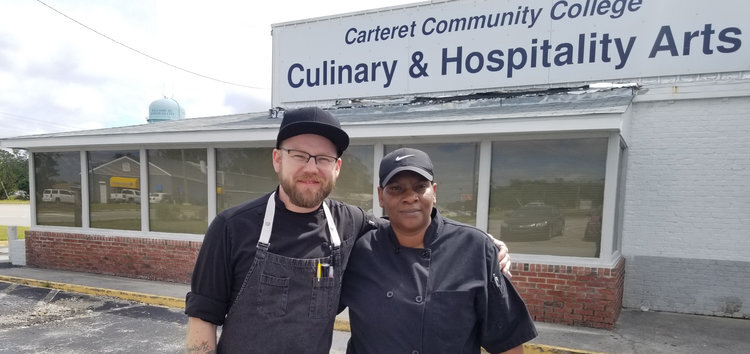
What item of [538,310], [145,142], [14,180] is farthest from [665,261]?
[14,180]

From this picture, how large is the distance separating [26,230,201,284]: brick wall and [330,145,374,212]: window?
281 cm

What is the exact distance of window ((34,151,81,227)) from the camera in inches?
307

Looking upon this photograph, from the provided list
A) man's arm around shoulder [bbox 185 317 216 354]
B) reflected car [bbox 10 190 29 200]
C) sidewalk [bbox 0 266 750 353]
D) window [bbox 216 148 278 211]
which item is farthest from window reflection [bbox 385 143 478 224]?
reflected car [bbox 10 190 29 200]

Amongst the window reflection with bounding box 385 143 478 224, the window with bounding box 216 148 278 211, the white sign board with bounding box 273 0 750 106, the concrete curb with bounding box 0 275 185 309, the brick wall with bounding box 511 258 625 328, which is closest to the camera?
the brick wall with bounding box 511 258 625 328

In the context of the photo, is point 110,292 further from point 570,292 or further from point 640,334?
point 640,334

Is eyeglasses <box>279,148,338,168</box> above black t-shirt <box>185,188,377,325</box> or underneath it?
above

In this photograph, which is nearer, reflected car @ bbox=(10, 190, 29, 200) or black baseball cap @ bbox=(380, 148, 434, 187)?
black baseball cap @ bbox=(380, 148, 434, 187)

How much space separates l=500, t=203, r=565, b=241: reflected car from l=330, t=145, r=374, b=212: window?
6.72 ft

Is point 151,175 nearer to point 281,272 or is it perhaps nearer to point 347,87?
point 347,87

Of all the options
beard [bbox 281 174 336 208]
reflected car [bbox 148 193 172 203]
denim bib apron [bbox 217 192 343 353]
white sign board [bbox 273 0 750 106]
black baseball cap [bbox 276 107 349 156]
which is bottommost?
reflected car [bbox 148 193 172 203]

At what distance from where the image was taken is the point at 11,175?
51.6 meters

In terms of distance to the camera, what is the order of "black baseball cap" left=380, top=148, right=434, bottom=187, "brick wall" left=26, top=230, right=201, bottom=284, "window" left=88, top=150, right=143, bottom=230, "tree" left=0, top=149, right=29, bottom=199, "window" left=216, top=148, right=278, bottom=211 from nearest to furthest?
1. "black baseball cap" left=380, top=148, right=434, bottom=187
2. "window" left=216, top=148, right=278, bottom=211
3. "brick wall" left=26, top=230, right=201, bottom=284
4. "window" left=88, top=150, right=143, bottom=230
5. "tree" left=0, top=149, right=29, bottom=199

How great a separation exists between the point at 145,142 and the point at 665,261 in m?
8.48

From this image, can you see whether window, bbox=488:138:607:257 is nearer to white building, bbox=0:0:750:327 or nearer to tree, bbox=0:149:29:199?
white building, bbox=0:0:750:327
